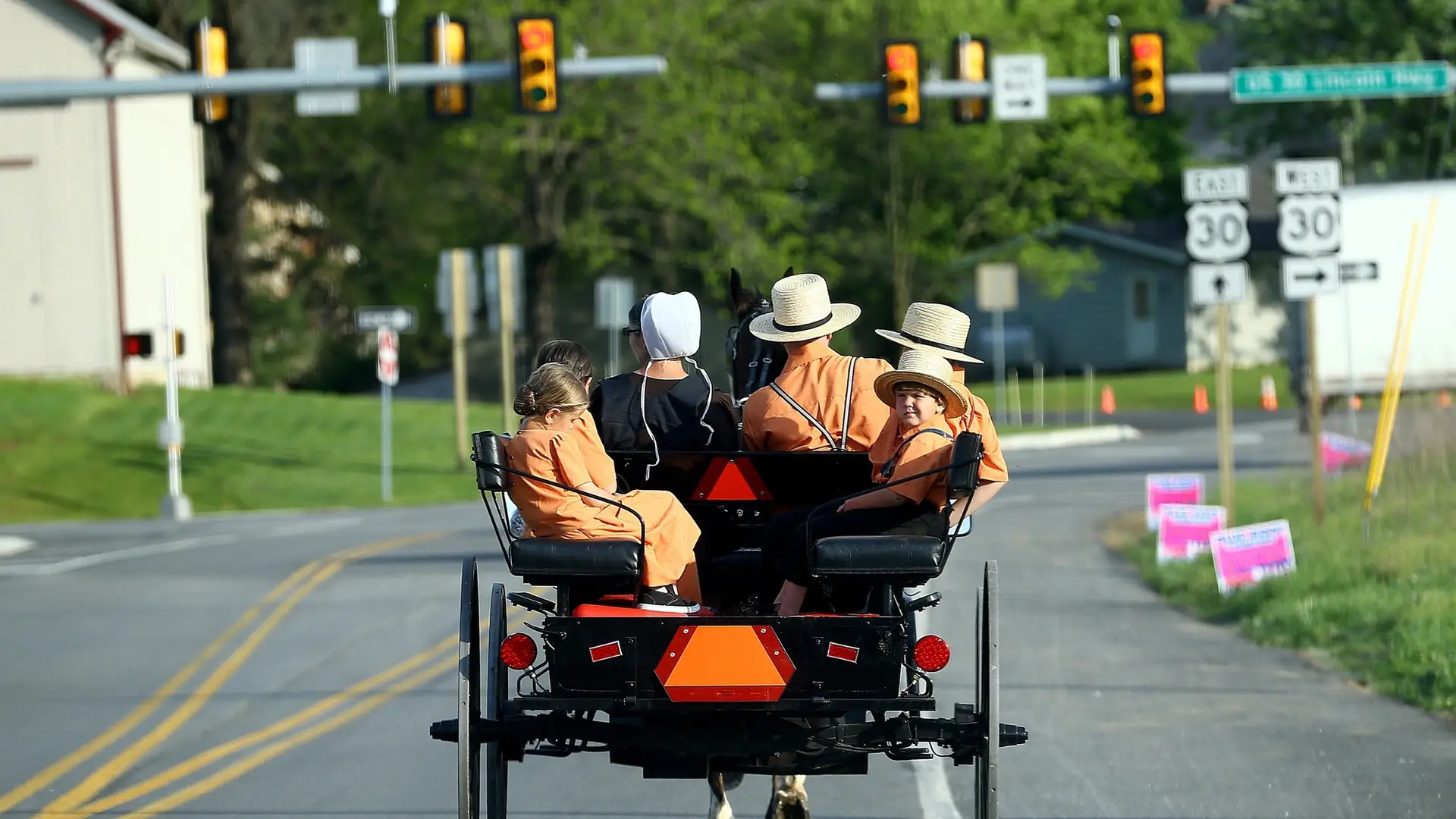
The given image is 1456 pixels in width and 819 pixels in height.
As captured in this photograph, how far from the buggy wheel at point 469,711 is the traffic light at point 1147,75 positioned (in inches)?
804

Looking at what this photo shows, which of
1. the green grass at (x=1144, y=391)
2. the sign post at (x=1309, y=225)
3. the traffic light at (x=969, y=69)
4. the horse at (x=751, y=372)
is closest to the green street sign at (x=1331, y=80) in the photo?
the traffic light at (x=969, y=69)

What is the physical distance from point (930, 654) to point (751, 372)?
7.87 ft

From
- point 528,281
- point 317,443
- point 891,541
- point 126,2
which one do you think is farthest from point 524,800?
point 126,2

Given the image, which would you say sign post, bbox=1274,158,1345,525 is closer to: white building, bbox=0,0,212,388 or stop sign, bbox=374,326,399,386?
stop sign, bbox=374,326,399,386

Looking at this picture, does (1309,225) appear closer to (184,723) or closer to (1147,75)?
(1147,75)

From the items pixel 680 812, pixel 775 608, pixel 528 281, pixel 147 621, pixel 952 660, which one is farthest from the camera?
pixel 528 281

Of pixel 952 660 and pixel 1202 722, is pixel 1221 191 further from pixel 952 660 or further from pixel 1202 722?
pixel 1202 722

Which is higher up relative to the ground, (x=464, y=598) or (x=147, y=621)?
(x=464, y=598)

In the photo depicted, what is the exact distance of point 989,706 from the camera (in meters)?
6.48

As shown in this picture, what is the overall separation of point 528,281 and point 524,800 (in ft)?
136

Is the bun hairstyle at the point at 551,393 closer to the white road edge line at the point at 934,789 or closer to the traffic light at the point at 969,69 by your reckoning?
the white road edge line at the point at 934,789

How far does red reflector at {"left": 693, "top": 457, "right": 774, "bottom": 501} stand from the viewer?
7223 mm

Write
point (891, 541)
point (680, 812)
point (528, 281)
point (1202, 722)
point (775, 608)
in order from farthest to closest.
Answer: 1. point (528, 281)
2. point (1202, 722)
3. point (680, 812)
4. point (775, 608)
5. point (891, 541)

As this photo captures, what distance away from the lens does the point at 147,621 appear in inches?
637
